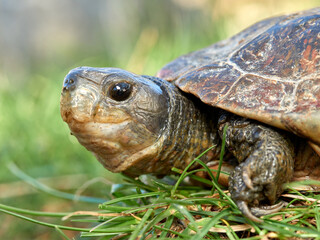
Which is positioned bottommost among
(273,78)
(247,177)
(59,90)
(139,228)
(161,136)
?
(139,228)

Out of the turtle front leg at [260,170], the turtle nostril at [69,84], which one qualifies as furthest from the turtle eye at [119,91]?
the turtle front leg at [260,170]

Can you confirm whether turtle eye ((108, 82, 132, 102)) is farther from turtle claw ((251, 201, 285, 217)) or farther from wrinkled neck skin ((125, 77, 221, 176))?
turtle claw ((251, 201, 285, 217))

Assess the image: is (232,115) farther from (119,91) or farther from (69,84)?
(69,84)

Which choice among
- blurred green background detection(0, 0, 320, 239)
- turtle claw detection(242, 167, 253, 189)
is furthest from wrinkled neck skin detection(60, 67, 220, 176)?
blurred green background detection(0, 0, 320, 239)

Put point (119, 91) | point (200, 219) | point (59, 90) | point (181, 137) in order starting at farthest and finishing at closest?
1. point (59, 90)
2. point (181, 137)
3. point (119, 91)
4. point (200, 219)

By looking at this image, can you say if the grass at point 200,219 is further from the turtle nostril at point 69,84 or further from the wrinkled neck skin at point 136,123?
the turtle nostril at point 69,84

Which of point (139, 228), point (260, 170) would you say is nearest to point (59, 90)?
Result: point (139, 228)

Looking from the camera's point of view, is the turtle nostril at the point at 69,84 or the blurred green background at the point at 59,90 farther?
the blurred green background at the point at 59,90
